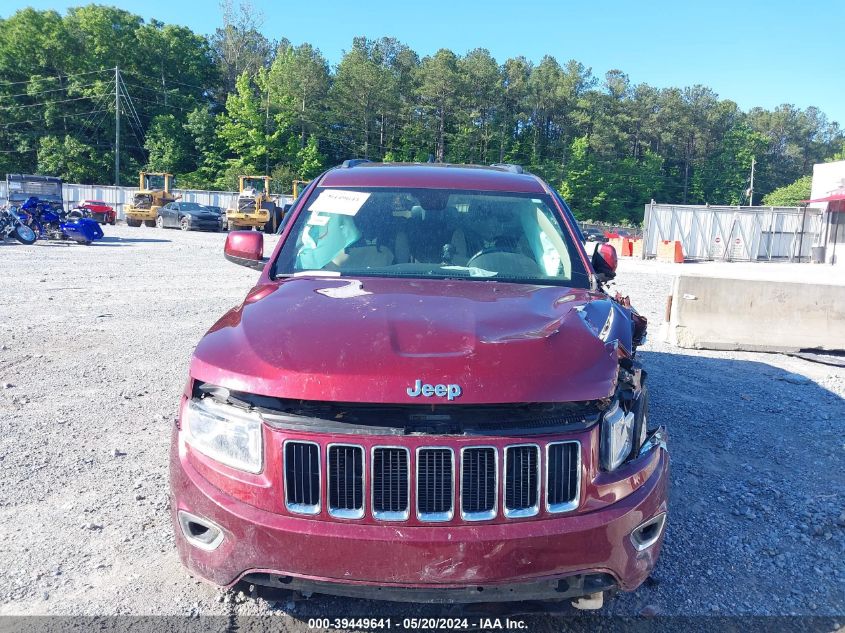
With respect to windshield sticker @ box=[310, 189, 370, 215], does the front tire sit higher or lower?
lower

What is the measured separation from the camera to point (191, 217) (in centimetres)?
3572

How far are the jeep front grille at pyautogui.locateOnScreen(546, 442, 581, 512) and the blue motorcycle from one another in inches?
914

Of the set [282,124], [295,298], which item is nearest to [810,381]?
[295,298]

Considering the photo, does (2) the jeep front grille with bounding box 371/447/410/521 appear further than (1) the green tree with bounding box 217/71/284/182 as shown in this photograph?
No

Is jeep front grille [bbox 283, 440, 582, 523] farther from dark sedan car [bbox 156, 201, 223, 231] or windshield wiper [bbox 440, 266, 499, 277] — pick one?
dark sedan car [bbox 156, 201, 223, 231]

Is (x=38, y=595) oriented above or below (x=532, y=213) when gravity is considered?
below

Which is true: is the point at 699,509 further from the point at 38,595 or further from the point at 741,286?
the point at 741,286

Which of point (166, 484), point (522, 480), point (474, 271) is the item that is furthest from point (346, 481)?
point (166, 484)

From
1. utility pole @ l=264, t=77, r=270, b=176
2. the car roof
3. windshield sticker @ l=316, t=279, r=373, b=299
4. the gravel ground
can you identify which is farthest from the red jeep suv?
utility pole @ l=264, t=77, r=270, b=176

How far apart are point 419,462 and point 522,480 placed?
1.14ft

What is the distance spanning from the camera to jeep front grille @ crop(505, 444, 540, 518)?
221 cm

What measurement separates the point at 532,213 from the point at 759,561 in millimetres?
2190

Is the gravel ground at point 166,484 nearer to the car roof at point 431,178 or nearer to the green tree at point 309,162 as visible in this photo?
the car roof at point 431,178

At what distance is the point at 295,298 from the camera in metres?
2.99
